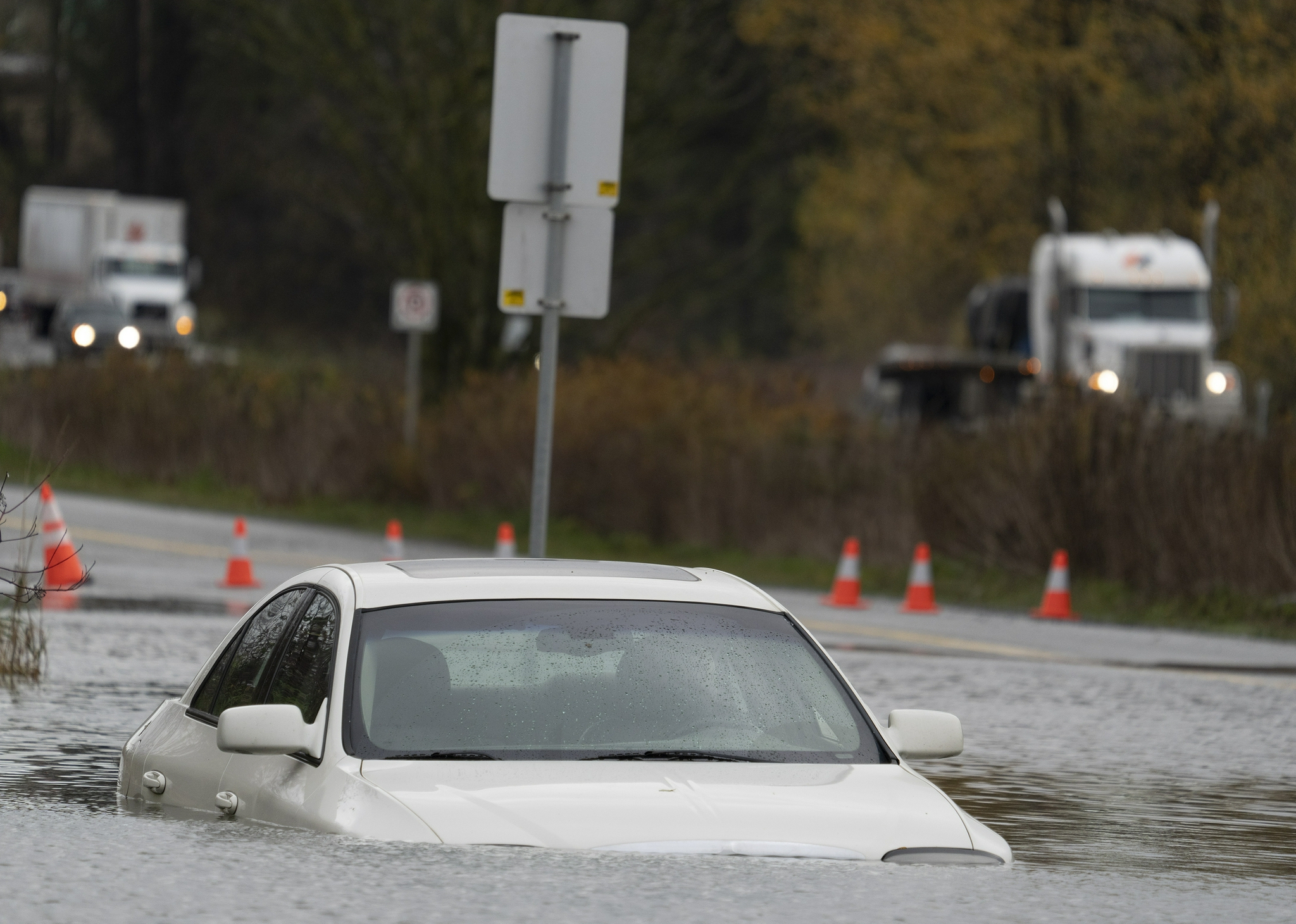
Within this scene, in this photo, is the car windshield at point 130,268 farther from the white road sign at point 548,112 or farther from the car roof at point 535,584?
the car roof at point 535,584

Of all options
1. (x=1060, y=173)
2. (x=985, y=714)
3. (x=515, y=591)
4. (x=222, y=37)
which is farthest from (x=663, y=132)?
(x=515, y=591)

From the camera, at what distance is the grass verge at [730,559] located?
2066cm

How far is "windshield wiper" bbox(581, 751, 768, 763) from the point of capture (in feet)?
19.4

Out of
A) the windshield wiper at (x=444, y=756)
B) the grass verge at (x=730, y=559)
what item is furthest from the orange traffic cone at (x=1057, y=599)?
the windshield wiper at (x=444, y=756)

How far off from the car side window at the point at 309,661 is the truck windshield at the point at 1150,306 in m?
32.4

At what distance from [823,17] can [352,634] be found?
1514 inches

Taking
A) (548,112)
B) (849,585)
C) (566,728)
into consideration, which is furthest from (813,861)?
(849,585)

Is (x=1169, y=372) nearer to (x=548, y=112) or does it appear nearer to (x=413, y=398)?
(x=413, y=398)

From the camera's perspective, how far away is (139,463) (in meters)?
35.7

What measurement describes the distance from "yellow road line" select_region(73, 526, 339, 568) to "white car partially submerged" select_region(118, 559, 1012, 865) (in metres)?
16.2

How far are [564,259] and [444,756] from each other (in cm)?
635

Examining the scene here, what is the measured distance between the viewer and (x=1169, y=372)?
124 feet

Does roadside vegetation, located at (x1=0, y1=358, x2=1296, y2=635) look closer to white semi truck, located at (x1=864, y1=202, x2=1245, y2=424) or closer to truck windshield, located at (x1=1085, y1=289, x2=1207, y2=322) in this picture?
white semi truck, located at (x1=864, y1=202, x2=1245, y2=424)

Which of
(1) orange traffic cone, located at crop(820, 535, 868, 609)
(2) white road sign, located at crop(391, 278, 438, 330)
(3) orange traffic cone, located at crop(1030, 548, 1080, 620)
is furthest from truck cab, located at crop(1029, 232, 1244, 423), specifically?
(1) orange traffic cone, located at crop(820, 535, 868, 609)
